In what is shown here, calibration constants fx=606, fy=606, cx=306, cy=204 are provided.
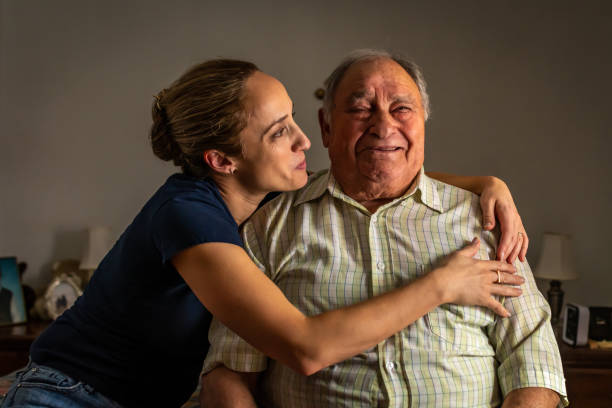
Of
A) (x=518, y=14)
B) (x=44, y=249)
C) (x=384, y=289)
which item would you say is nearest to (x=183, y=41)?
(x=44, y=249)

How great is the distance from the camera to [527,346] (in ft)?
4.97

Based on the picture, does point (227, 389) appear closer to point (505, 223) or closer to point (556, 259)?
point (505, 223)

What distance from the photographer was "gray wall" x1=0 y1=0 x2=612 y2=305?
3492 mm

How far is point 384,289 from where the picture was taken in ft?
5.21

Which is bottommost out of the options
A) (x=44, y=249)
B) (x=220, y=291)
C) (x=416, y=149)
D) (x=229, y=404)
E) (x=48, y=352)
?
(x=44, y=249)

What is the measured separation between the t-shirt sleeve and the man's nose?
0.53 m

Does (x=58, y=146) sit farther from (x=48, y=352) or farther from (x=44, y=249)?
(x=48, y=352)

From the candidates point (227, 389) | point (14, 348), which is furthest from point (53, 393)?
point (14, 348)

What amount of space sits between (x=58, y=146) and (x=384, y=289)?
282cm

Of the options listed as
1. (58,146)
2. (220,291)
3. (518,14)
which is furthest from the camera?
(58,146)

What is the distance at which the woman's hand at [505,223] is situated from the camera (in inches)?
62.6

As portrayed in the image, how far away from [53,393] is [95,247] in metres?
2.04

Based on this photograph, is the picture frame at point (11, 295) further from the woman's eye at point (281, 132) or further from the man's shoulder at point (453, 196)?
the man's shoulder at point (453, 196)

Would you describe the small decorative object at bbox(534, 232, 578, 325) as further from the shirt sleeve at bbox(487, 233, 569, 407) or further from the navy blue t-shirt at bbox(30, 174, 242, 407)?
the navy blue t-shirt at bbox(30, 174, 242, 407)
